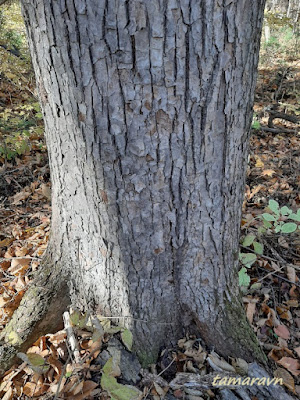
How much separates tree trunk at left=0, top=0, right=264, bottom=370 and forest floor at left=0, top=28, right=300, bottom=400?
0.12 meters

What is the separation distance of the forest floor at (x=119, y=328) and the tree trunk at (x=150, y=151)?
0.40 feet

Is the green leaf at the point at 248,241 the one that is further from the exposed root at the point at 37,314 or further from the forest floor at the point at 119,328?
the exposed root at the point at 37,314

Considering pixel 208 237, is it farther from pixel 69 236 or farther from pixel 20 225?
pixel 20 225

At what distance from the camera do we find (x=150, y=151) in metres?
1.22

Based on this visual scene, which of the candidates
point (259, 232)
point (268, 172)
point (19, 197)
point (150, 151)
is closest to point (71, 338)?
point (150, 151)

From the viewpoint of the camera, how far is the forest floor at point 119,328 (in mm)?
1656

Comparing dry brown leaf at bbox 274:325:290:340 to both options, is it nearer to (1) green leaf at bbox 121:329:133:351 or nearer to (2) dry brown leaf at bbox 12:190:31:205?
(1) green leaf at bbox 121:329:133:351

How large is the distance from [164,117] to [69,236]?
35.2 inches

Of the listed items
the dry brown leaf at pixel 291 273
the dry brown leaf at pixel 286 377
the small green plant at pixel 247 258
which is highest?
the small green plant at pixel 247 258

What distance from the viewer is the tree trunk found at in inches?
40.9

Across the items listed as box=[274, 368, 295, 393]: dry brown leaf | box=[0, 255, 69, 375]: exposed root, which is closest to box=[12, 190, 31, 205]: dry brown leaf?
Result: box=[0, 255, 69, 375]: exposed root

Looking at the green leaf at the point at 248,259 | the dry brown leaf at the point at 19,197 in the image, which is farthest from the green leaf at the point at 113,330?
the dry brown leaf at the point at 19,197

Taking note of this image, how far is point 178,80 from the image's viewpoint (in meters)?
1.10

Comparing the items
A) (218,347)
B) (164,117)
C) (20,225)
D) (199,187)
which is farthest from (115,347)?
(20,225)
